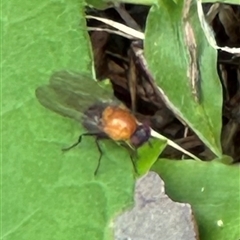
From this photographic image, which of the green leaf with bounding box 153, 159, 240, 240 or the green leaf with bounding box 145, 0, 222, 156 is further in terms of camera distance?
the green leaf with bounding box 145, 0, 222, 156

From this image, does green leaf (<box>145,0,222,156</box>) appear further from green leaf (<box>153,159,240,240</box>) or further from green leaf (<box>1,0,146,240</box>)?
green leaf (<box>1,0,146,240</box>)

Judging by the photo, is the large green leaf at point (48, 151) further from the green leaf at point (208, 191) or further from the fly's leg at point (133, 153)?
the green leaf at point (208, 191)

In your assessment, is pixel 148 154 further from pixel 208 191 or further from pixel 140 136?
pixel 208 191

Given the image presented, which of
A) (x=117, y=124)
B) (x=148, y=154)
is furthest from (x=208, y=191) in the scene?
(x=117, y=124)

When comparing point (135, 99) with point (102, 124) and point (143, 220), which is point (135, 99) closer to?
point (102, 124)

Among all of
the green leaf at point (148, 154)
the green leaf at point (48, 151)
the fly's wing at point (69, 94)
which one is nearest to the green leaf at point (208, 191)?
the green leaf at point (148, 154)

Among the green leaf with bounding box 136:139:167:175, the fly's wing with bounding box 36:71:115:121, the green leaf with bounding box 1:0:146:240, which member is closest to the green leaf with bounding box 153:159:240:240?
the green leaf with bounding box 136:139:167:175

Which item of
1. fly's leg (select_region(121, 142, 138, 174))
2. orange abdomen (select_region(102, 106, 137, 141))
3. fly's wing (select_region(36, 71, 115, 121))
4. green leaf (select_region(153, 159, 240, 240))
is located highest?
fly's wing (select_region(36, 71, 115, 121))
